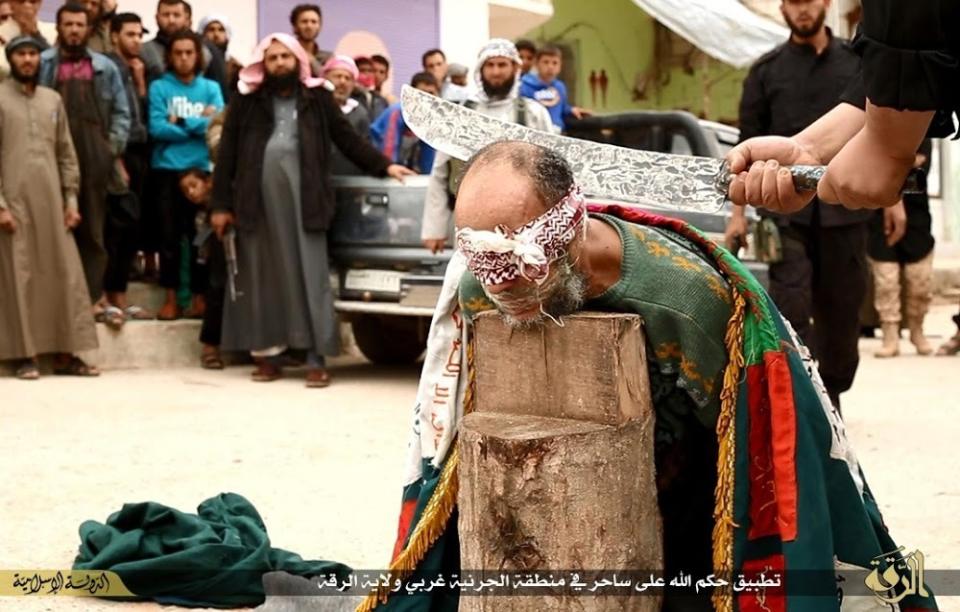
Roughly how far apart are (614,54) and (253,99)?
14.0 metres

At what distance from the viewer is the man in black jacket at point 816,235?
21.9ft

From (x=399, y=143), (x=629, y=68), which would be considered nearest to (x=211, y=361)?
(x=399, y=143)

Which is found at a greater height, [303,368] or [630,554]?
[630,554]

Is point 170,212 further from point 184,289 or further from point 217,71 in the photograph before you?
point 217,71

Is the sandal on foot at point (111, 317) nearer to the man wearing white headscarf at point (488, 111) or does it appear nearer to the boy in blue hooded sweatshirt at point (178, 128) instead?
the boy in blue hooded sweatshirt at point (178, 128)

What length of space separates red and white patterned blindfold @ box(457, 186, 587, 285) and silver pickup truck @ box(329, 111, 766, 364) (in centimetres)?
566

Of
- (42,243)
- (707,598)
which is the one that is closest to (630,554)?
(707,598)

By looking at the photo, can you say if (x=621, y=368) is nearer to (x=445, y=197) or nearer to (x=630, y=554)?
(x=630, y=554)

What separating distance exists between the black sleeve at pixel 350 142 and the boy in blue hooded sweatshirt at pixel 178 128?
1074mm

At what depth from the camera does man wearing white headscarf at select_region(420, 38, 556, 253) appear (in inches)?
341

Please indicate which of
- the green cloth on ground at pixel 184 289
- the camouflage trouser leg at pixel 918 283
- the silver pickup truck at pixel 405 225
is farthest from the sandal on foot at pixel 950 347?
the green cloth on ground at pixel 184 289

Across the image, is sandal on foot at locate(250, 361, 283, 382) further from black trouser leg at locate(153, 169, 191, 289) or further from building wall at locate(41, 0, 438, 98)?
building wall at locate(41, 0, 438, 98)

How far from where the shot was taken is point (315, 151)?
9.45m

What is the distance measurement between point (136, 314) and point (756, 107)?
5361 mm
